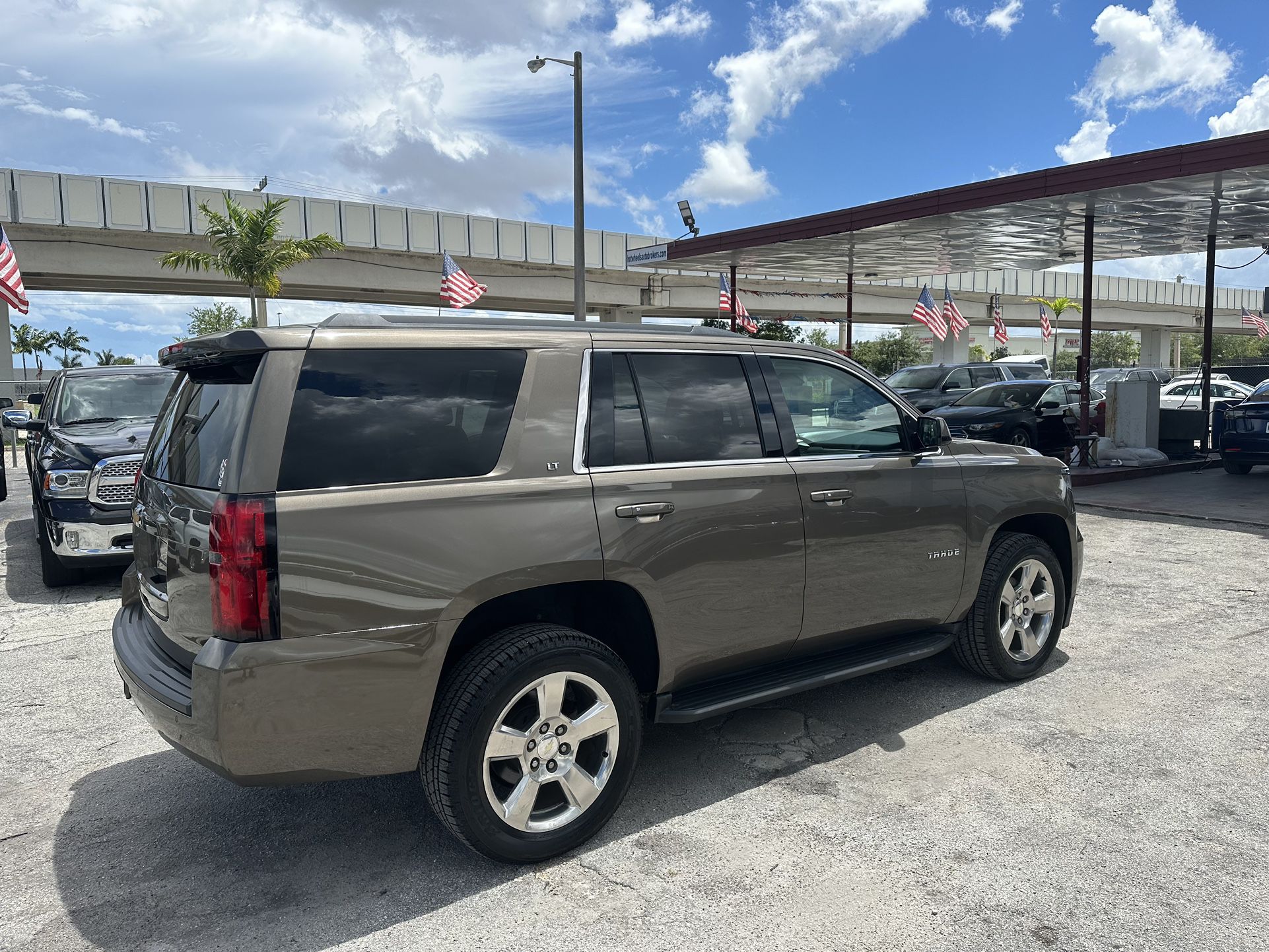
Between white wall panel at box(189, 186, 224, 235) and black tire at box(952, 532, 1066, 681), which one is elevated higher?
white wall panel at box(189, 186, 224, 235)

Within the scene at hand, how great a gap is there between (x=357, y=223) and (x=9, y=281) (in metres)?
16.0

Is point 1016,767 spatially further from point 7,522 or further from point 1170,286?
point 1170,286

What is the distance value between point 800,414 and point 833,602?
848 mm

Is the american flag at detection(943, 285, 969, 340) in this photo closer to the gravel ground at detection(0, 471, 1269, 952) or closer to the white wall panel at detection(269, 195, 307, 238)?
the white wall panel at detection(269, 195, 307, 238)

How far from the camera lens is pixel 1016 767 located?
13.2ft

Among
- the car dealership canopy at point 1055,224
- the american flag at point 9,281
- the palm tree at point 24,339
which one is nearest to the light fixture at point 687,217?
the car dealership canopy at point 1055,224

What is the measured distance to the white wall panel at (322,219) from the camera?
3119 centimetres

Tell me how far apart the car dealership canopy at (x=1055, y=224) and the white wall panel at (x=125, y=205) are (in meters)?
16.9

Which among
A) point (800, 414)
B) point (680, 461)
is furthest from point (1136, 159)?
point (680, 461)

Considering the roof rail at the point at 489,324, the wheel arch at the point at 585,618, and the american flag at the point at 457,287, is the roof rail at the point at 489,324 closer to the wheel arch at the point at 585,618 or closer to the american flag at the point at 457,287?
the wheel arch at the point at 585,618

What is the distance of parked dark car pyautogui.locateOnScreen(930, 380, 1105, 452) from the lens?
15.2m

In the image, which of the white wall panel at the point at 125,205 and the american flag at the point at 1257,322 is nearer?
the white wall panel at the point at 125,205

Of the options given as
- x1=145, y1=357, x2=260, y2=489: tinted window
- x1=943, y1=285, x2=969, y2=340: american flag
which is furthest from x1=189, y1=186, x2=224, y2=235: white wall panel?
x1=145, y1=357, x2=260, y2=489: tinted window

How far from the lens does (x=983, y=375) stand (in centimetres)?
2092
